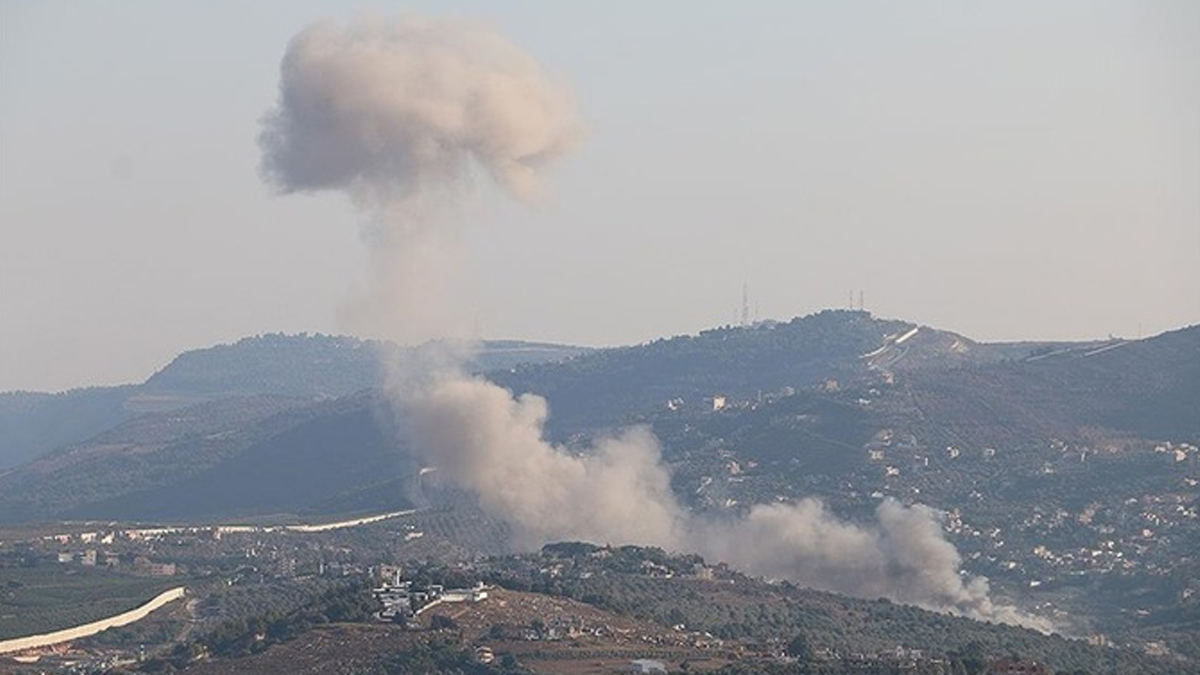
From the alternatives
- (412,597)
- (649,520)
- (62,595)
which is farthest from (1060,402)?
(412,597)

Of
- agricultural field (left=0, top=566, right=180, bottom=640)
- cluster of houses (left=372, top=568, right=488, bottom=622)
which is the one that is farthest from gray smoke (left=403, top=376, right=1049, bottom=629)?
cluster of houses (left=372, top=568, right=488, bottom=622)

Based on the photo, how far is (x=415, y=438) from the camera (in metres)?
142

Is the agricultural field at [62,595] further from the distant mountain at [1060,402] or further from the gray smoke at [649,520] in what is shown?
the distant mountain at [1060,402]

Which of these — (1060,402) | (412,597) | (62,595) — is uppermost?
(1060,402)

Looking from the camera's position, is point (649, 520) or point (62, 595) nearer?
point (62, 595)

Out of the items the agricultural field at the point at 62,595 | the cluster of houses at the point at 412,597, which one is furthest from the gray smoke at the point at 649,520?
the cluster of houses at the point at 412,597

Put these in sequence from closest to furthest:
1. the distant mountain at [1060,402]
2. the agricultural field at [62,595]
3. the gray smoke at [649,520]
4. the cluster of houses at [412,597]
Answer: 1. the cluster of houses at [412,597]
2. the agricultural field at [62,595]
3. the gray smoke at [649,520]
4. the distant mountain at [1060,402]

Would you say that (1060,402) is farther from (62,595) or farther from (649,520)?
(62,595)

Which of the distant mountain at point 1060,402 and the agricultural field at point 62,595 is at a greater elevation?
the distant mountain at point 1060,402

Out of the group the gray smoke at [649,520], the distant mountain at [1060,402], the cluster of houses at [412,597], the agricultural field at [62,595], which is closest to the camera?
the cluster of houses at [412,597]

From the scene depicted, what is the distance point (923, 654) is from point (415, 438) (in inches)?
1803

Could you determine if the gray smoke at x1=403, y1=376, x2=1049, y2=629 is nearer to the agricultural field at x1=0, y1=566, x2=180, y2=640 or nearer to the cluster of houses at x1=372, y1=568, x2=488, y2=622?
the agricultural field at x1=0, y1=566, x2=180, y2=640

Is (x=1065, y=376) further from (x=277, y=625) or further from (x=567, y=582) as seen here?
(x=277, y=625)

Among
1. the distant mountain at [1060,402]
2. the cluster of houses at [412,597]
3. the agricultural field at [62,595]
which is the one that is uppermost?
the distant mountain at [1060,402]
